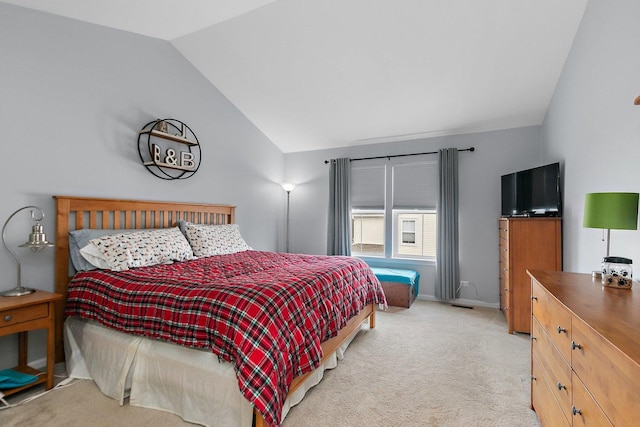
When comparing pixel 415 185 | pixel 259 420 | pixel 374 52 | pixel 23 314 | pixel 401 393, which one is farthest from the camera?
pixel 415 185

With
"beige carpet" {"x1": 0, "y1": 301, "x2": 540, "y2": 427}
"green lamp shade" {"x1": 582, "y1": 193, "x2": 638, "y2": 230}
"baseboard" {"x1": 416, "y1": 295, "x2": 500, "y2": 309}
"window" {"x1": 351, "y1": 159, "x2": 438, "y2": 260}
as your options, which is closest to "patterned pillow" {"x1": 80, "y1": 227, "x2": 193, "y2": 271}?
"beige carpet" {"x1": 0, "y1": 301, "x2": 540, "y2": 427}

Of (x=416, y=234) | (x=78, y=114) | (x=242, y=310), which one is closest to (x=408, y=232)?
(x=416, y=234)

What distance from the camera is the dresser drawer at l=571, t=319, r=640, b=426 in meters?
0.77

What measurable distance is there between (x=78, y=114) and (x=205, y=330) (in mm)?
2315

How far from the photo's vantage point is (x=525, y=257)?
3088mm

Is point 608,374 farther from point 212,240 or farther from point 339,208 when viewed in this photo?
point 339,208

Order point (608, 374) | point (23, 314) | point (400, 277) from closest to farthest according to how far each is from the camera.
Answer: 1. point (608, 374)
2. point (23, 314)
3. point (400, 277)

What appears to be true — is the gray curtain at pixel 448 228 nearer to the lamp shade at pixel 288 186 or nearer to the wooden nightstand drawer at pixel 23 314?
the lamp shade at pixel 288 186

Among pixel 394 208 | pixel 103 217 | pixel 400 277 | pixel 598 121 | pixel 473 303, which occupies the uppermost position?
pixel 598 121

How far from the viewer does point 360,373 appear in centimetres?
232

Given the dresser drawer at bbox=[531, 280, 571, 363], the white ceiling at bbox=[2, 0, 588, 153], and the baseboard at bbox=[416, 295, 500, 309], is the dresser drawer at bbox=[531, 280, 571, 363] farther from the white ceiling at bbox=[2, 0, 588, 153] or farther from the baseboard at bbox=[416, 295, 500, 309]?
the baseboard at bbox=[416, 295, 500, 309]

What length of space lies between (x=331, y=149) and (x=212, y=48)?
243cm

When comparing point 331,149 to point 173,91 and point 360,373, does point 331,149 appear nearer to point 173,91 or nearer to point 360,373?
point 173,91

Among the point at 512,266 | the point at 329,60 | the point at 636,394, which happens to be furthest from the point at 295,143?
the point at 636,394
